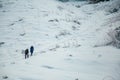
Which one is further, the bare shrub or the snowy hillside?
the bare shrub

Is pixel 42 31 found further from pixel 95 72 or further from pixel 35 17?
pixel 95 72

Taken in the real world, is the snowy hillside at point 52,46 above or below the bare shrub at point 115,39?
below

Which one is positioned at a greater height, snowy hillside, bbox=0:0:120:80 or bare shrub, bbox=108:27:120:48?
bare shrub, bbox=108:27:120:48

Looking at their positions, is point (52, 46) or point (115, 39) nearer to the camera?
point (115, 39)

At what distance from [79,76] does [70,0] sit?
51849mm

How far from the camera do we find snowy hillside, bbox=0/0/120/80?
940cm

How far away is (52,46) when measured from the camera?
59.5 ft

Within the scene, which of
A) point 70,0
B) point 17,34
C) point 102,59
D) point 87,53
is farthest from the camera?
point 70,0

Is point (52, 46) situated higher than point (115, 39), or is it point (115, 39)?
point (115, 39)

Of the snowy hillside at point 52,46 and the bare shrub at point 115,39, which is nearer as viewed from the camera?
the snowy hillside at point 52,46

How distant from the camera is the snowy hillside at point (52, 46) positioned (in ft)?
30.8

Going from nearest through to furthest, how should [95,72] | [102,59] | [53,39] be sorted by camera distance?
1. [95,72]
2. [102,59]
3. [53,39]

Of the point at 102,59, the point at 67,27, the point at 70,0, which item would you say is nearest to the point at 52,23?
the point at 67,27

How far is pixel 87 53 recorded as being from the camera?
13.1m
